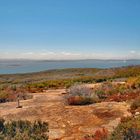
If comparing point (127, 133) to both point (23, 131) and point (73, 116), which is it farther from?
point (73, 116)

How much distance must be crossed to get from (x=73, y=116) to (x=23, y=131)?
3.87 metres

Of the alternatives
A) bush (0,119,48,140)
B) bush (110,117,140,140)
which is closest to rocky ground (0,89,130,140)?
bush (0,119,48,140)

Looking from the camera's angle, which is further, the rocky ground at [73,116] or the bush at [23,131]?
the rocky ground at [73,116]

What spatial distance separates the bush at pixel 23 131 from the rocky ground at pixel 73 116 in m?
0.41

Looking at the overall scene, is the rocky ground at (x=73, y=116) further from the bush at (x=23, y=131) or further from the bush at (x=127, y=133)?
the bush at (x=127, y=133)

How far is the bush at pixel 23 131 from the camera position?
904 cm

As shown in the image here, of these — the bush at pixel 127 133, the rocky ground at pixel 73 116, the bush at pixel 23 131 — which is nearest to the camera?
the bush at pixel 127 133

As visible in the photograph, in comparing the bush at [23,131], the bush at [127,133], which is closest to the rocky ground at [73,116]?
the bush at [23,131]

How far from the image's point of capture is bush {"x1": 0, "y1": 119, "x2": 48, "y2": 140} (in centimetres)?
904

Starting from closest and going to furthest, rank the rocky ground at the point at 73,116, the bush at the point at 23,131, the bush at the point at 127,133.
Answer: the bush at the point at 127,133 < the bush at the point at 23,131 < the rocky ground at the point at 73,116

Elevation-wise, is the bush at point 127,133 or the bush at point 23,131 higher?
the bush at point 127,133

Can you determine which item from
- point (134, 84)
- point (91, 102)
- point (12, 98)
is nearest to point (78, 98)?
point (91, 102)

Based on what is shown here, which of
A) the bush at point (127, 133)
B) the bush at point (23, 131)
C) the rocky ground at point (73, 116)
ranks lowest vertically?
the rocky ground at point (73, 116)

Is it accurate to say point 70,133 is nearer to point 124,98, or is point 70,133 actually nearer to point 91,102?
point 91,102
